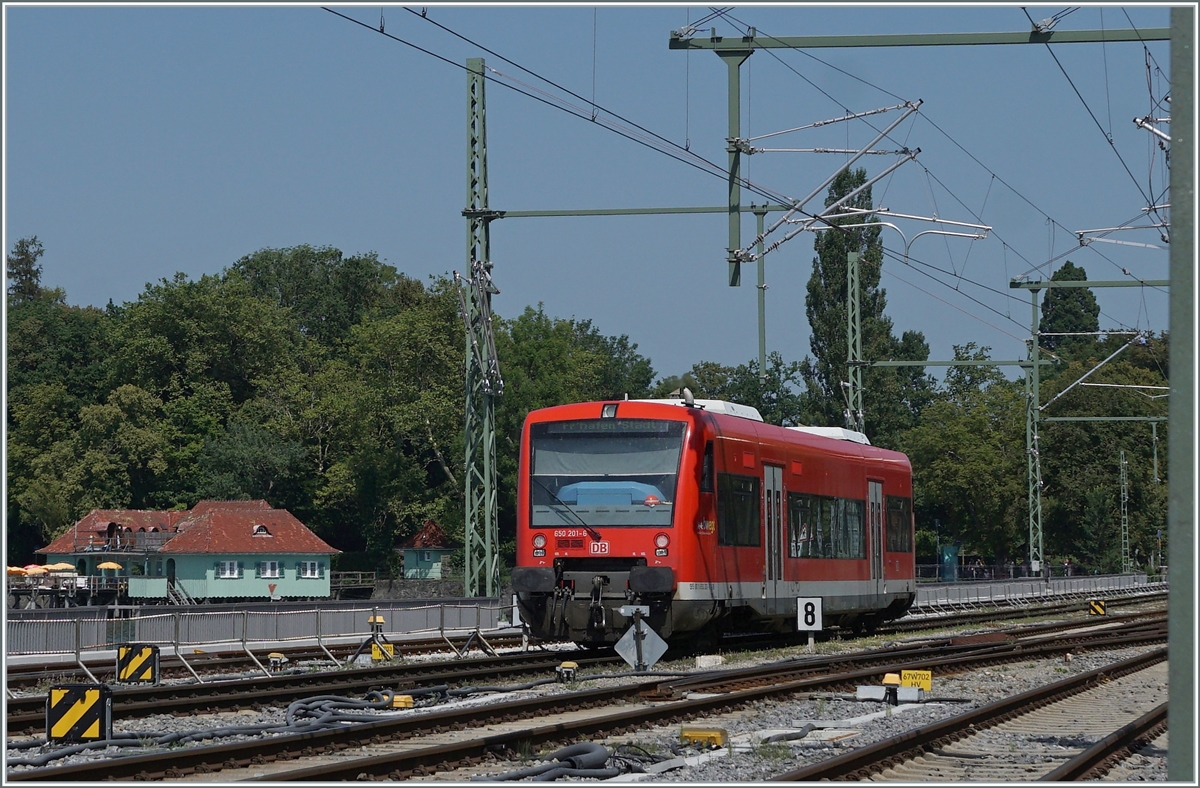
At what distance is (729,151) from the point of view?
880 inches

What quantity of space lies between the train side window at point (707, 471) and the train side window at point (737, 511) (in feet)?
0.94

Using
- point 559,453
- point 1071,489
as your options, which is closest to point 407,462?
point 1071,489

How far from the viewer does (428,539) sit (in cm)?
9019

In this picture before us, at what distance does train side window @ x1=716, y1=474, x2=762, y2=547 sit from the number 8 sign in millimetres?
1174

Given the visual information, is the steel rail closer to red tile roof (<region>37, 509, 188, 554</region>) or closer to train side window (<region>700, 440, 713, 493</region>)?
train side window (<region>700, 440, 713, 493</region>)

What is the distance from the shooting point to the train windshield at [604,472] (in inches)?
864

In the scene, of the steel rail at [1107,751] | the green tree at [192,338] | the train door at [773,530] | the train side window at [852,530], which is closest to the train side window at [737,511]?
the train door at [773,530]

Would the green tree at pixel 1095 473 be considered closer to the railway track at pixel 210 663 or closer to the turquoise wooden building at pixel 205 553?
the turquoise wooden building at pixel 205 553

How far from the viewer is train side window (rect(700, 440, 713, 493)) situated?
22156mm

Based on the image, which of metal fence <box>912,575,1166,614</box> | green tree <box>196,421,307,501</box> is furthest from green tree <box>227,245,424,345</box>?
metal fence <box>912,575,1166,614</box>

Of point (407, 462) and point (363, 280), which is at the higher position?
point (363, 280)

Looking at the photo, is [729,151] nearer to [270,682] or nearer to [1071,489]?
[270,682]

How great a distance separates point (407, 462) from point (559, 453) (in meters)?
65.4

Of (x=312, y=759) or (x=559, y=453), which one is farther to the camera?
(x=559, y=453)
